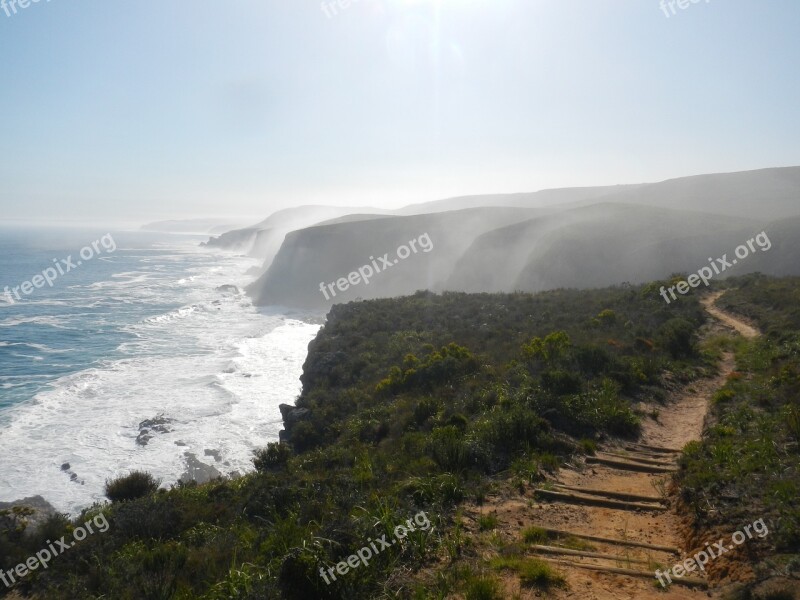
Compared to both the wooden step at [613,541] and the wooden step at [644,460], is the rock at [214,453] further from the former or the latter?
the wooden step at [613,541]

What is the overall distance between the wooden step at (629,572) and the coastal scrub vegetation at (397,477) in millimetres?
358

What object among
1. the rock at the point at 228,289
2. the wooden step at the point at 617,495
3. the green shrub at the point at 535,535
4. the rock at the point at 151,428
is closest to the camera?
the green shrub at the point at 535,535

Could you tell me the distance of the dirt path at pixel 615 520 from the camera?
441 centimetres

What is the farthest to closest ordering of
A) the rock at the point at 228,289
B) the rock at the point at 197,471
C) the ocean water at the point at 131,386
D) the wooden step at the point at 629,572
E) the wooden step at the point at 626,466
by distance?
the rock at the point at 228,289
the ocean water at the point at 131,386
the rock at the point at 197,471
the wooden step at the point at 626,466
the wooden step at the point at 629,572

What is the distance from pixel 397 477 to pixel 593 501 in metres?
2.76

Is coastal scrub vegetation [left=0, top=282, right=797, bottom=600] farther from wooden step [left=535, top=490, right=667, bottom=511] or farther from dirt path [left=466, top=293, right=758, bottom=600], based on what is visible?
wooden step [left=535, top=490, right=667, bottom=511]

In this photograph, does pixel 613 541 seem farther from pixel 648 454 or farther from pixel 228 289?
pixel 228 289

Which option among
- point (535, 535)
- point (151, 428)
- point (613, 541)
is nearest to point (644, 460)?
point (613, 541)

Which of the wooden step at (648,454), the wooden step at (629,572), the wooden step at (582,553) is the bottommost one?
the wooden step at (648,454)

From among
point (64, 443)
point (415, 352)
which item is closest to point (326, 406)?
point (415, 352)

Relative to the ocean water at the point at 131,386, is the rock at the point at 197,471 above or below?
below

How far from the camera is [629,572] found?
4617 millimetres

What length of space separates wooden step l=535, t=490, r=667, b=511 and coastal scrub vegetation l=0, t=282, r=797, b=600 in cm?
42

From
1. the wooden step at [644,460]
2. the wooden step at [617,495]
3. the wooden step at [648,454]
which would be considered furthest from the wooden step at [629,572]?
the wooden step at [648,454]
